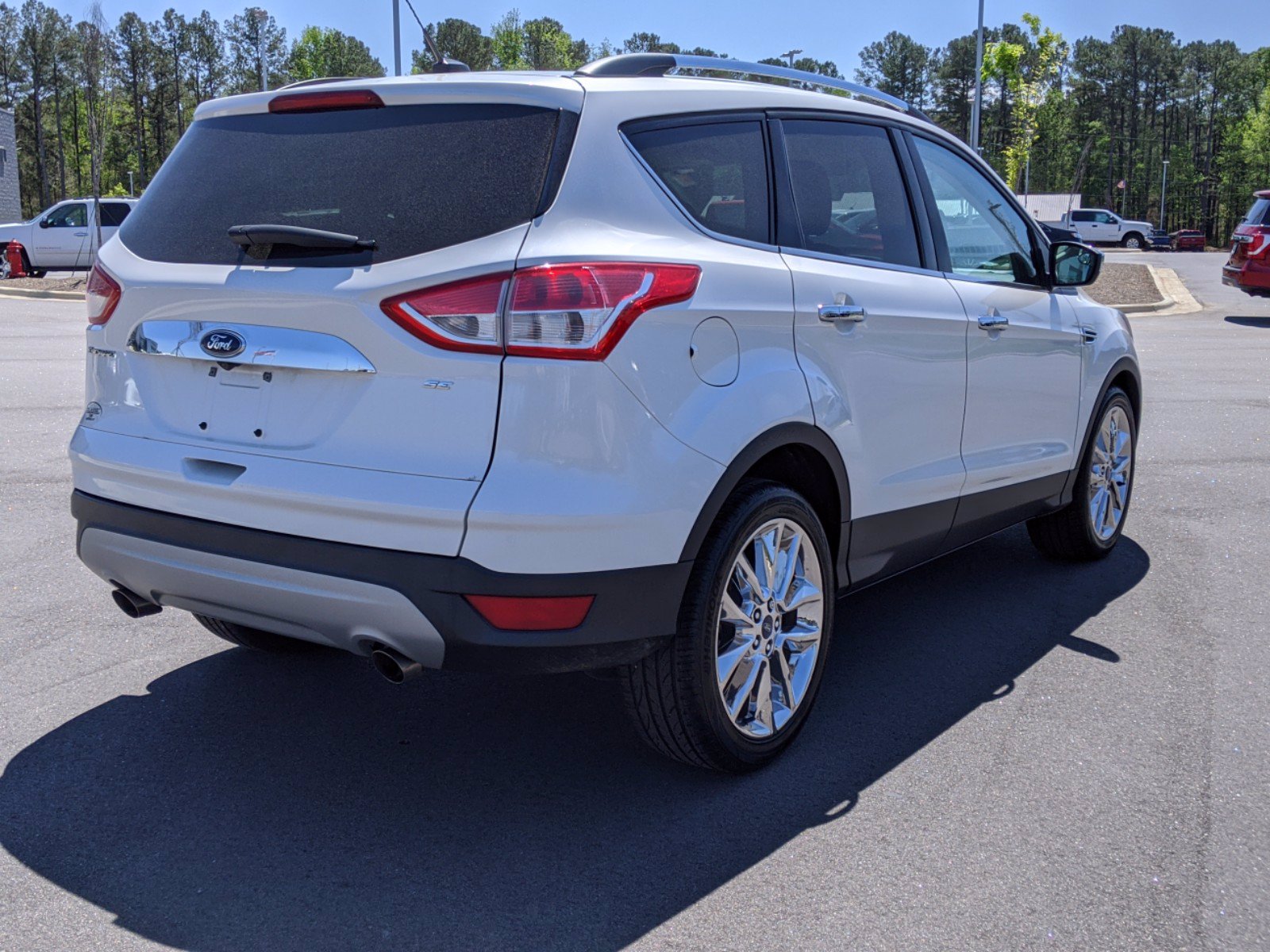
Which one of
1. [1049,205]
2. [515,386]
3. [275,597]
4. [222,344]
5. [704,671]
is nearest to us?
[515,386]

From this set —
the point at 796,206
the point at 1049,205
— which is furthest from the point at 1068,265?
the point at 1049,205

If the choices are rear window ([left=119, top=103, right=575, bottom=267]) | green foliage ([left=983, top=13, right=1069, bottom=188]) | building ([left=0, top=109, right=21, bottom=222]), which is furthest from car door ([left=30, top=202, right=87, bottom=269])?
green foliage ([left=983, top=13, right=1069, bottom=188])

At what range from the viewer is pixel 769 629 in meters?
3.79

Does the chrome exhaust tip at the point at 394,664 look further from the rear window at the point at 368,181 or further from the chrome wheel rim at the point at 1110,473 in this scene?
the chrome wheel rim at the point at 1110,473

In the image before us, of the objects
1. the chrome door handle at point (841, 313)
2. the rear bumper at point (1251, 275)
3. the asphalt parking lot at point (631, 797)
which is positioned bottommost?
the asphalt parking lot at point (631, 797)

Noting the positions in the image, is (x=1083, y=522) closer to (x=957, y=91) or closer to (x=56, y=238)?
(x=56, y=238)

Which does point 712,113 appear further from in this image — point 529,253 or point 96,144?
point 96,144

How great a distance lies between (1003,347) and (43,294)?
22.5 m

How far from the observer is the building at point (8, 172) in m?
59.5

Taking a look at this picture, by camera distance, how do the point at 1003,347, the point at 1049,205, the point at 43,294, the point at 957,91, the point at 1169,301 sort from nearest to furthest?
the point at 1003,347 → the point at 43,294 → the point at 1169,301 → the point at 1049,205 → the point at 957,91

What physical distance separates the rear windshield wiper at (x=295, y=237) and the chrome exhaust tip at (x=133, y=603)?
1.03 metres

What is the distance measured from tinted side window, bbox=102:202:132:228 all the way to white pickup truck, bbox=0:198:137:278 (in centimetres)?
52

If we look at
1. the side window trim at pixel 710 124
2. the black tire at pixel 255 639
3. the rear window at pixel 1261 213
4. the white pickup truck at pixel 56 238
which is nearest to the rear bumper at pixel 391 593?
the side window trim at pixel 710 124

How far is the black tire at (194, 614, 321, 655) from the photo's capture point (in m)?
4.50
